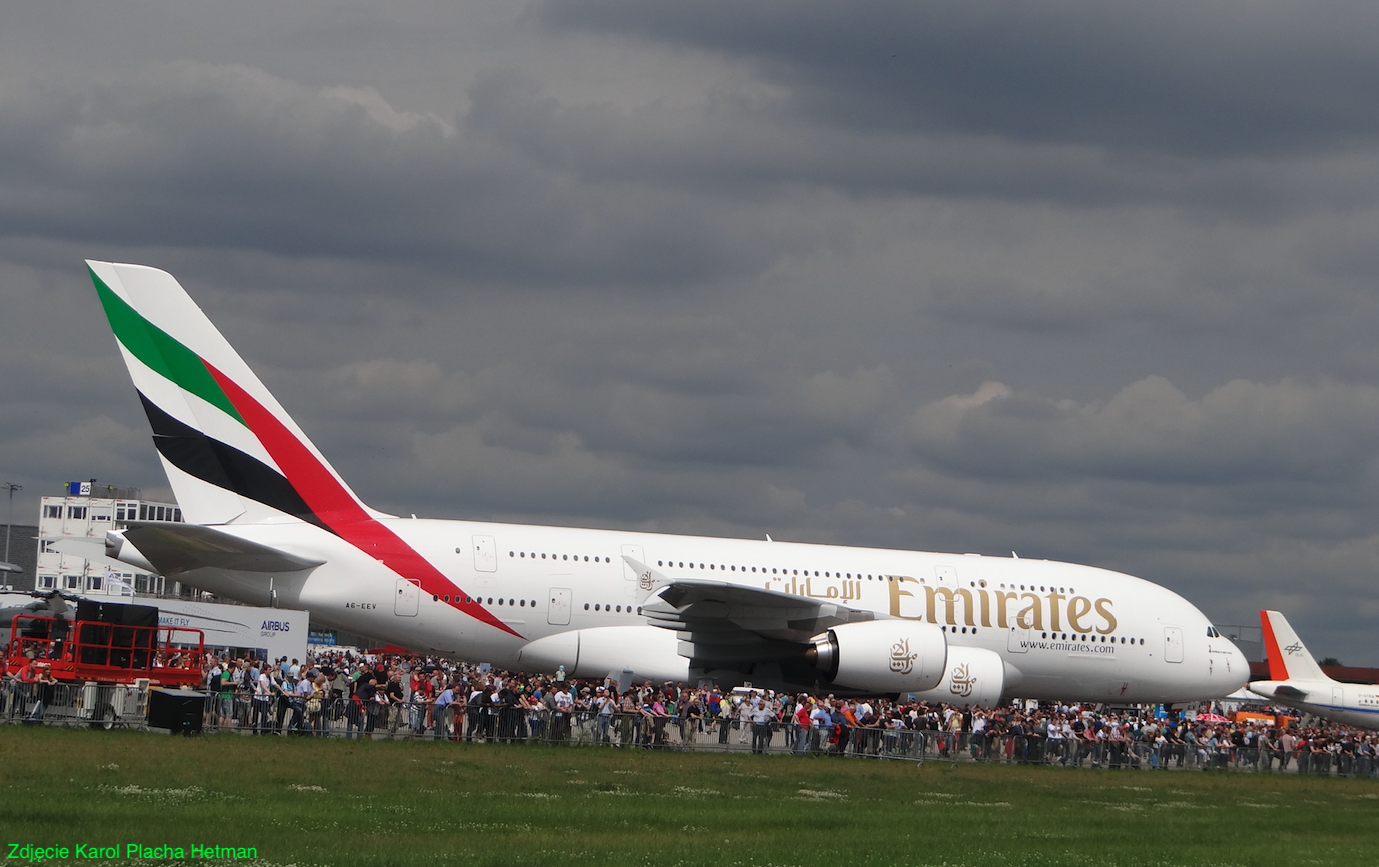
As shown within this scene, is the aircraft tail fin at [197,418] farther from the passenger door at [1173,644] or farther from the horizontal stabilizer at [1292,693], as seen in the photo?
the horizontal stabilizer at [1292,693]

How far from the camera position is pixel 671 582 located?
85.7ft

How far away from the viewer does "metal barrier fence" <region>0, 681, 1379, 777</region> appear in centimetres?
2383

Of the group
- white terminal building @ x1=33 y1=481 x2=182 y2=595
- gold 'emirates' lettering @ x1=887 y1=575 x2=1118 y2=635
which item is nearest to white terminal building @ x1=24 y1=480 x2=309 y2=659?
white terminal building @ x1=33 y1=481 x2=182 y2=595

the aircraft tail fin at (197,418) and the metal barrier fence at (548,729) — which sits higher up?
the aircraft tail fin at (197,418)

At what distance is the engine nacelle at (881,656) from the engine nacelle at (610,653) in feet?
9.76

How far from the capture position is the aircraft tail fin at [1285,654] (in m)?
50.5

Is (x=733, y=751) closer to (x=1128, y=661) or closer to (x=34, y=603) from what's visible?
(x=1128, y=661)

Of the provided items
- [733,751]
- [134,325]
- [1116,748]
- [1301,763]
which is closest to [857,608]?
[733,751]

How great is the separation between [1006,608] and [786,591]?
16.3 ft

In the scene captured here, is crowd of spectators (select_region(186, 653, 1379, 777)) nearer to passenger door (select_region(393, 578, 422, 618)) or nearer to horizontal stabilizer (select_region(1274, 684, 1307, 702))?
passenger door (select_region(393, 578, 422, 618))

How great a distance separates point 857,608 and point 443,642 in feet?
26.2

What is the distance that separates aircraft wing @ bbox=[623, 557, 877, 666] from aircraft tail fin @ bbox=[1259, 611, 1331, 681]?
28605 millimetres

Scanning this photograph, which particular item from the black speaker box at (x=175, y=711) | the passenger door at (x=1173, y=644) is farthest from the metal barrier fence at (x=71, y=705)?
the passenger door at (x=1173, y=644)

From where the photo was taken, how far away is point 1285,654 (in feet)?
168
